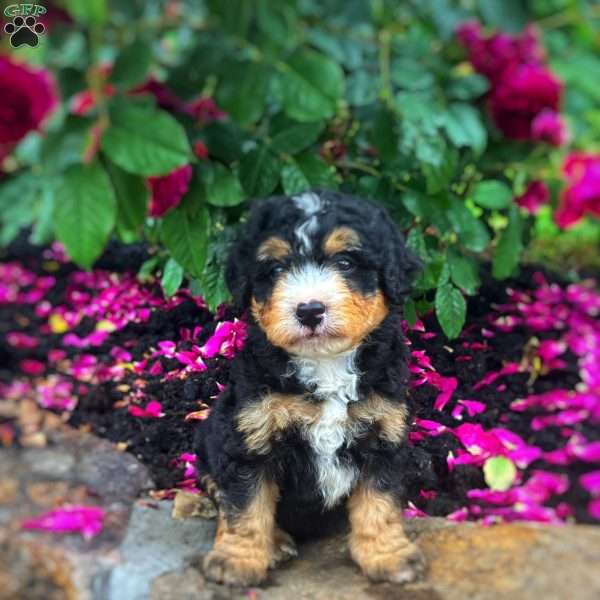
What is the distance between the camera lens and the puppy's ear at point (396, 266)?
3.24 meters

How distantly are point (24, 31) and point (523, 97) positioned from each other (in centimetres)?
166

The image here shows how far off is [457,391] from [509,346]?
311 millimetres

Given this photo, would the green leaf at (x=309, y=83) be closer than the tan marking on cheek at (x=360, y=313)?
Yes

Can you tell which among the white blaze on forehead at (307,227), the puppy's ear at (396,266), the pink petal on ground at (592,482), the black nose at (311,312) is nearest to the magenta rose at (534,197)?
the puppy's ear at (396,266)

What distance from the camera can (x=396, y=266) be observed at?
3252mm

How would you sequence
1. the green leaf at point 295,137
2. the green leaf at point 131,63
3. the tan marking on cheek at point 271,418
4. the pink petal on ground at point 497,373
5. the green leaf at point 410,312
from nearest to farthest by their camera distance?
1. the green leaf at point 131,63
2. the green leaf at point 295,137
3. the tan marking on cheek at point 271,418
4. the pink petal on ground at point 497,373
5. the green leaf at point 410,312

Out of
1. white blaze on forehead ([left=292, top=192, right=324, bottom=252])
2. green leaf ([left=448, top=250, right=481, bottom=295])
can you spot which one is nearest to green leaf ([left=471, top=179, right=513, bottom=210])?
green leaf ([left=448, top=250, right=481, bottom=295])

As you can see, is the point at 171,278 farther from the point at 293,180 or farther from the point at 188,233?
the point at 293,180

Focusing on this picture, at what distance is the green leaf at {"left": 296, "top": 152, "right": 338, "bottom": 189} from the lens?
345cm

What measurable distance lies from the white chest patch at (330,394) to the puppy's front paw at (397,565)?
0.45 meters

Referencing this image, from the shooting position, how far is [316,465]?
11.4ft

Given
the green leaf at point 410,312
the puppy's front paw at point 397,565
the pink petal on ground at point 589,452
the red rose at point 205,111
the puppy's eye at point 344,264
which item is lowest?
the puppy's front paw at point 397,565
